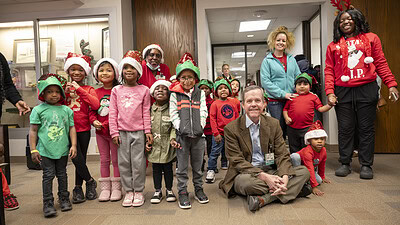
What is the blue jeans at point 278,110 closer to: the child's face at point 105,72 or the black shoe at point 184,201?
the black shoe at point 184,201

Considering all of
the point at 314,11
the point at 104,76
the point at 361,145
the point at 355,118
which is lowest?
the point at 361,145

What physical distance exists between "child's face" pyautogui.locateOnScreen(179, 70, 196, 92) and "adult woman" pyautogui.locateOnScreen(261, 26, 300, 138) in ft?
3.68

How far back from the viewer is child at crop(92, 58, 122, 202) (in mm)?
2494

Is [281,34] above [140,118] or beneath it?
above

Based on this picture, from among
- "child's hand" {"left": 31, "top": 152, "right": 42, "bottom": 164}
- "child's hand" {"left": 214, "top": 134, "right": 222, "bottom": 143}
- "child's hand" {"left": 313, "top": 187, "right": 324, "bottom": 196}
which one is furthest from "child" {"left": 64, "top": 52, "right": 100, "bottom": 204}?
"child's hand" {"left": 313, "top": 187, "right": 324, "bottom": 196}

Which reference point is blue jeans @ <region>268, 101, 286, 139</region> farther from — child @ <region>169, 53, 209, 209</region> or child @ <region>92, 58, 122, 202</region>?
child @ <region>92, 58, 122, 202</region>

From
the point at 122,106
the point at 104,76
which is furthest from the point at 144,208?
the point at 104,76

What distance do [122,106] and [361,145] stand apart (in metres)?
2.48

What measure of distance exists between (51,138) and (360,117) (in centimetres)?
295

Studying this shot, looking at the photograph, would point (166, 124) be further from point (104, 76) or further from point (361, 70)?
point (361, 70)

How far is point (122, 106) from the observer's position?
7.70 feet

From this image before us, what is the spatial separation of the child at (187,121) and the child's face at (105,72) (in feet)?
1.92

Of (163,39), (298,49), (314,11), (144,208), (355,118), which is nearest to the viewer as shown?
(144,208)

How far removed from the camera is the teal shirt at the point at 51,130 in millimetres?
2148
